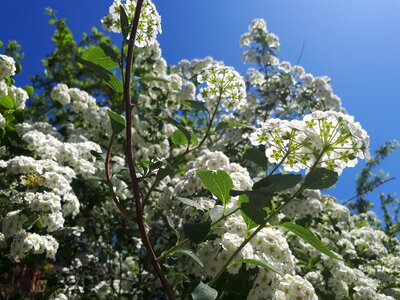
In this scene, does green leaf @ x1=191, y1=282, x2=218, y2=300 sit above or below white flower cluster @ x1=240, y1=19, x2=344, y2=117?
below

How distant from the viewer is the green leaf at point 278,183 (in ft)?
5.57

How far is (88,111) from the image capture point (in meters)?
6.02

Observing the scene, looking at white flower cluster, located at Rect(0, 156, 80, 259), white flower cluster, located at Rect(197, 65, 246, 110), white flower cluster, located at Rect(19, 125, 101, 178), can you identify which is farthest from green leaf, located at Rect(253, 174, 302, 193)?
white flower cluster, located at Rect(19, 125, 101, 178)

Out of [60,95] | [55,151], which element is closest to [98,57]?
[55,151]

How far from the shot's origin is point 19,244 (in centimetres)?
279

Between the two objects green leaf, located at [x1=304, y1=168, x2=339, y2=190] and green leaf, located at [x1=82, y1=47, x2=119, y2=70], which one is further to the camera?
green leaf, located at [x1=82, y1=47, x2=119, y2=70]

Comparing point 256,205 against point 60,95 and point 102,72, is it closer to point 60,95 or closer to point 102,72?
point 102,72

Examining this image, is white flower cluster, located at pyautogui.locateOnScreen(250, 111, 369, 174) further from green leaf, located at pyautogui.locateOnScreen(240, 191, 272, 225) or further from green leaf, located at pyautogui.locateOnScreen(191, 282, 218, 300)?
green leaf, located at pyautogui.locateOnScreen(191, 282, 218, 300)

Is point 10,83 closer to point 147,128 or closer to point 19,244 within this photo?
point 19,244

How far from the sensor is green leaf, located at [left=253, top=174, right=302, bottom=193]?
5.57ft

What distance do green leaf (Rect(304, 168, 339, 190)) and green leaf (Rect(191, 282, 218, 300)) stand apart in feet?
1.99

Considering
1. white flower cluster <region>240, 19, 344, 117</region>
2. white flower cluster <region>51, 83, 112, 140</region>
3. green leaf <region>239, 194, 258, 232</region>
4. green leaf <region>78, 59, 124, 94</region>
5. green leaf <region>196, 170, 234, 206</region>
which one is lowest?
green leaf <region>239, 194, 258, 232</region>

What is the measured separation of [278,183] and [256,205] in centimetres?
14

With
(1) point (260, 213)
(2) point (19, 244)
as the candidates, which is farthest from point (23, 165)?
(1) point (260, 213)
